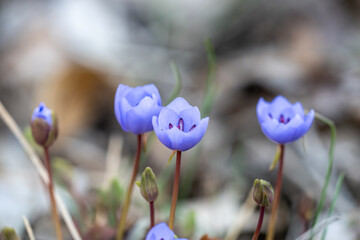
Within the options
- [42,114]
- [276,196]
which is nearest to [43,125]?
[42,114]

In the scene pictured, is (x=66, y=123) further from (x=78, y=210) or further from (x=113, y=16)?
(x=113, y=16)

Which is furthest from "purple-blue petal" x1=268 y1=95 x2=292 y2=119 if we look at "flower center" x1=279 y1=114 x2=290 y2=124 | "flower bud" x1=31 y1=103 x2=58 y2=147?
"flower bud" x1=31 y1=103 x2=58 y2=147

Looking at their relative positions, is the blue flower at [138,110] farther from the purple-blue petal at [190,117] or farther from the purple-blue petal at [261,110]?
the purple-blue petal at [261,110]

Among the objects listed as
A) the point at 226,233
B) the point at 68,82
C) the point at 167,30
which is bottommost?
the point at 226,233

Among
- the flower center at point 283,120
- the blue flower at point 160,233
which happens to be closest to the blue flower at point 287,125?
the flower center at point 283,120

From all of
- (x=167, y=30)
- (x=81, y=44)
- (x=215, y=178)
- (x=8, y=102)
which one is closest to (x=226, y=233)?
(x=215, y=178)
